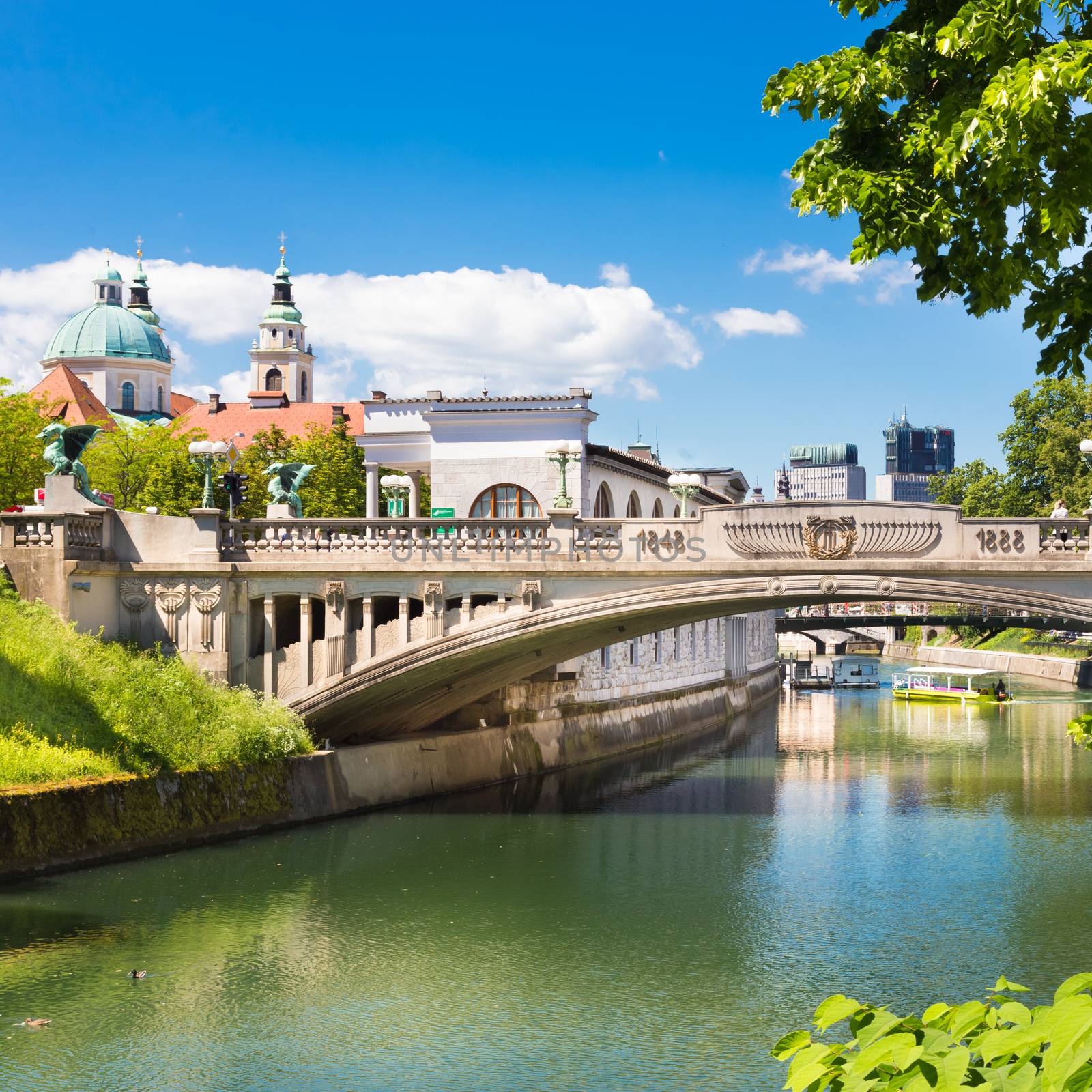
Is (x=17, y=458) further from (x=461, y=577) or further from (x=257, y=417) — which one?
(x=257, y=417)

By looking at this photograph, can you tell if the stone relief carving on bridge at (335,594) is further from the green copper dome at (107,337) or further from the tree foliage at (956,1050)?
the green copper dome at (107,337)

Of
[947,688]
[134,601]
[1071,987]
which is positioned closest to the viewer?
[1071,987]

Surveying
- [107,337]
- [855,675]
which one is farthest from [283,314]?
[855,675]

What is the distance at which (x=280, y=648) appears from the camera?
107 feet

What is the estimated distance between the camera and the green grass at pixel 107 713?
25.0 meters

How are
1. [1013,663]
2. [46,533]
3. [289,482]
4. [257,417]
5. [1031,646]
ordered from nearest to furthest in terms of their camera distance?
[46,533]
[289,482]
[1031,646]
[1013,663]
[257,417]

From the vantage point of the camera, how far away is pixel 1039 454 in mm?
75750

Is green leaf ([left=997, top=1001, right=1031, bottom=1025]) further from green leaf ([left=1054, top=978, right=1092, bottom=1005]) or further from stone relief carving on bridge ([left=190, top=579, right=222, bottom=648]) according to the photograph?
stone relief carving on bridge ([left=190, top=579, right=222, bottom=648])

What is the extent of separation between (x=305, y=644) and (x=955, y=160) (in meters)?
23.6

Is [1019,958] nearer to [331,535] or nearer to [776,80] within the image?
[776,80]

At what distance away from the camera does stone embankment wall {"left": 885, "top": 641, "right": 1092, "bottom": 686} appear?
265ft

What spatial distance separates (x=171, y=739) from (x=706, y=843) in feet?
38.2

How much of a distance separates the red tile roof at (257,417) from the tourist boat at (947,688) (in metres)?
43.3

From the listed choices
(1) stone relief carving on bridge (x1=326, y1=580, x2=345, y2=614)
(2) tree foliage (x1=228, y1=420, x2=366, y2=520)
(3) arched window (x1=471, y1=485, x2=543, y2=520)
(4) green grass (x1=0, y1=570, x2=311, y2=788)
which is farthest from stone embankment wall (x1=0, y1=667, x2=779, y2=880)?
(2) tree foliage (x1=228, y1=420, x2=366, y2=520)
